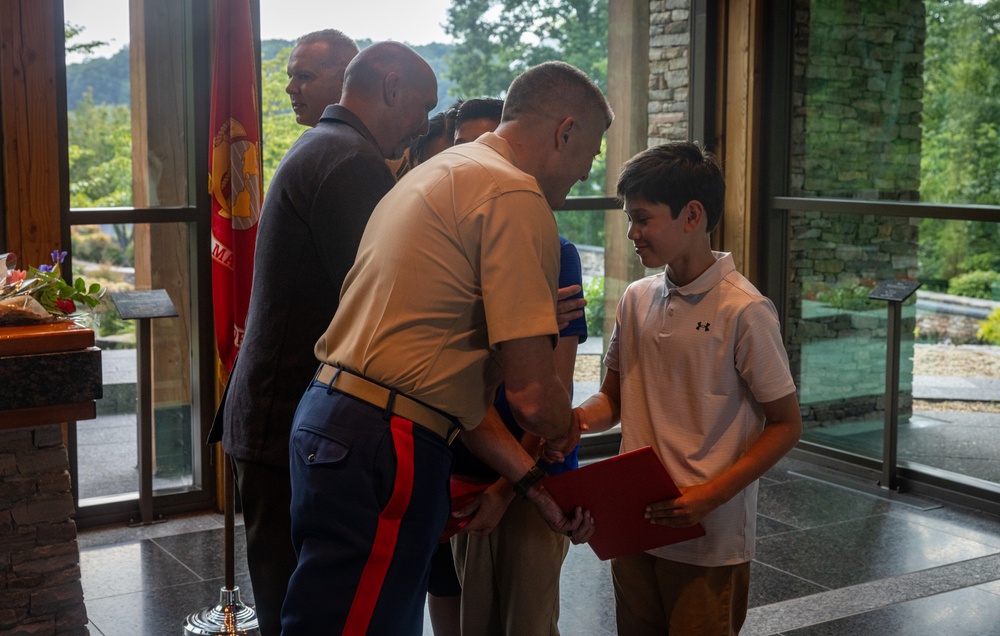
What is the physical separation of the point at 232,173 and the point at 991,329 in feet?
11.9

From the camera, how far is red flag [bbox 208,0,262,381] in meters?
3.87

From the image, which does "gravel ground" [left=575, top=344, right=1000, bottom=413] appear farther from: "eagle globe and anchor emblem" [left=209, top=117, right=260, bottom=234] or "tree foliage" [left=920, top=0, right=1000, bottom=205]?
"eagle globe and anchor emblem" [left=209, top=117, right=260, bottom=234]

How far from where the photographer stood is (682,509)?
215 centimetres

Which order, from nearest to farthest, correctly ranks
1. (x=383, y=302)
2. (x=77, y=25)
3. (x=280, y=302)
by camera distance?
1. (x=383, y=302)
2. (x=280, y=302)
3. (x=77, y=25)

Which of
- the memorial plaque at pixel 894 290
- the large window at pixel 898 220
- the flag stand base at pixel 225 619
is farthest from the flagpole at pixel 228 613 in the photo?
the large window at pixel 898 220

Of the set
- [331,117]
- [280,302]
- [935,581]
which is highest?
[331,117]

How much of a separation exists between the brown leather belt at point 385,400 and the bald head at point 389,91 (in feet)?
2.26

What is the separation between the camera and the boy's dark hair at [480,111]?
2619mm

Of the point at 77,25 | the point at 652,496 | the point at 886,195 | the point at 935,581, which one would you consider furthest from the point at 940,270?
the point at 77,25

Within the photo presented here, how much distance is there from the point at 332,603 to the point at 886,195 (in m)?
4.64

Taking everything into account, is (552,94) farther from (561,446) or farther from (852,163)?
(852,163)

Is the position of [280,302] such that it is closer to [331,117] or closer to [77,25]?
[331,117]

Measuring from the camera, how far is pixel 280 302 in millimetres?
2369

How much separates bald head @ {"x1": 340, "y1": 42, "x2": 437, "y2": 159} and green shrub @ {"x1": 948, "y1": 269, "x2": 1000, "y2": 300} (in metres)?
3.73
